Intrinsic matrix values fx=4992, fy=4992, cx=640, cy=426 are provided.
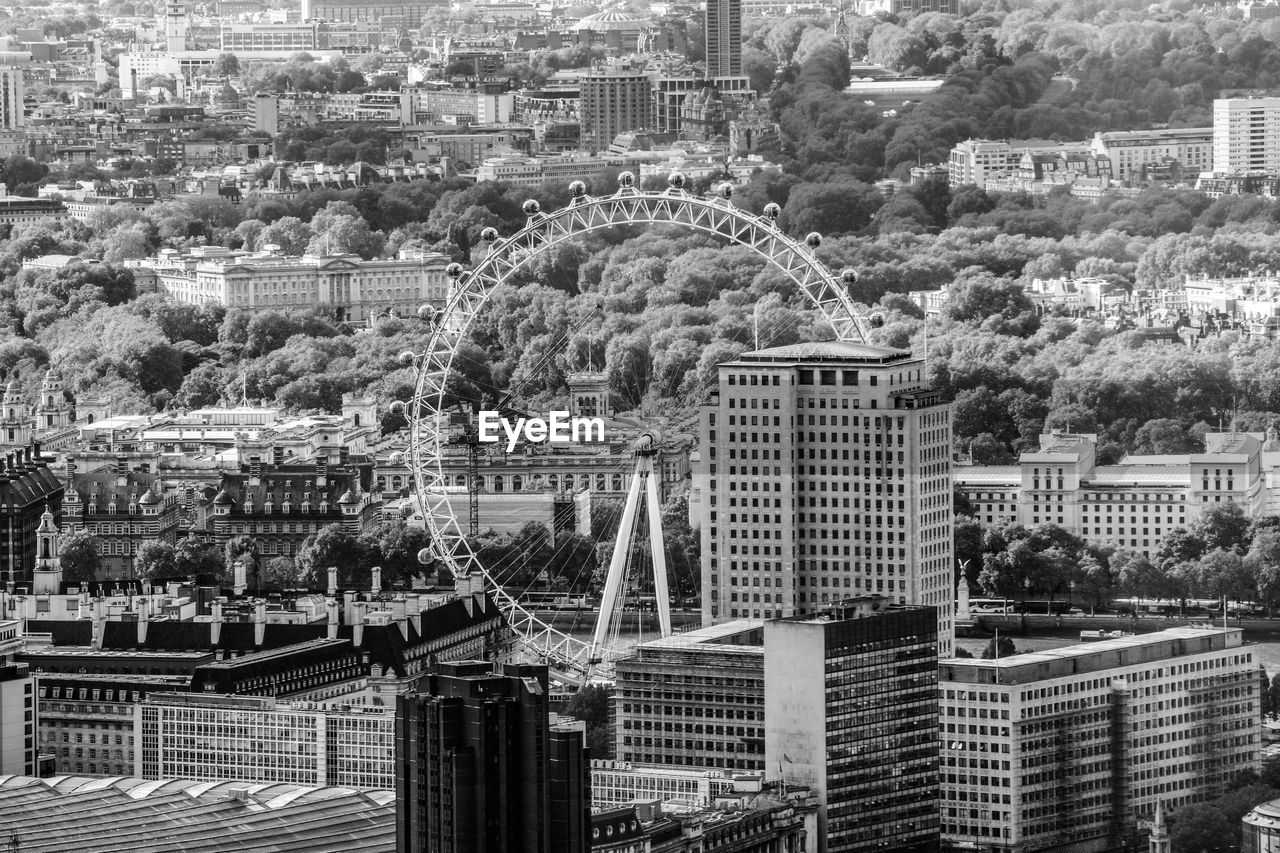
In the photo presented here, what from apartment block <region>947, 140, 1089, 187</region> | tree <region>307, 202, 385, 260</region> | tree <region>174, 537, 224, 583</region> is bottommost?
tree <region>174, 537, 224, 583</region>

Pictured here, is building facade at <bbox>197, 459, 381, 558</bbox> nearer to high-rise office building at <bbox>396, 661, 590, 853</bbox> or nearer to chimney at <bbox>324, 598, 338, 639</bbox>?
chimney at <bbox>324, 598, 338, 639</bbox>

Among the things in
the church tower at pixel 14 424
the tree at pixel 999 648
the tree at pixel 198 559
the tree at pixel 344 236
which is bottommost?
the tree at pixel 999 648

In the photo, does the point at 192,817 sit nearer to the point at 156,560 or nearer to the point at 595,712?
the point at 595,712

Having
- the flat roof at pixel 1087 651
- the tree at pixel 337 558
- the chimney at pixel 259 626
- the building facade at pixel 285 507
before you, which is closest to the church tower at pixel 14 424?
the building facade at pixel 285 507

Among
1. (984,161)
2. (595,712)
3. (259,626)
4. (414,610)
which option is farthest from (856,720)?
(984,161)

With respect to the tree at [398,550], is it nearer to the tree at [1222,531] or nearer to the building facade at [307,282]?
the tree at [1222,531]

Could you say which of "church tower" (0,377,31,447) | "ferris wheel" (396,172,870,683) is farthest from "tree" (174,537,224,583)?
"church tower" (0,377,31,447)
